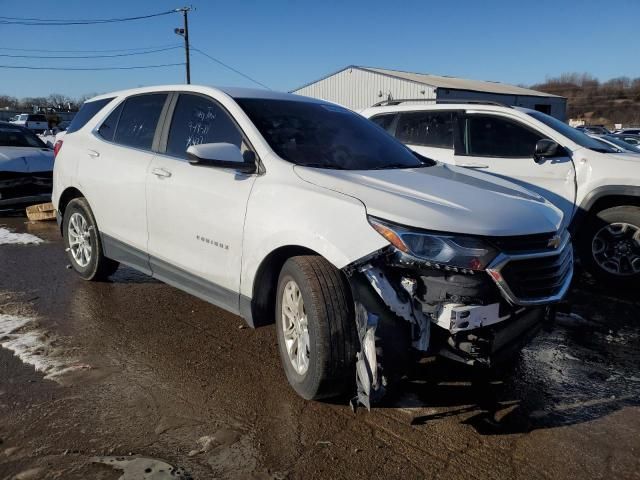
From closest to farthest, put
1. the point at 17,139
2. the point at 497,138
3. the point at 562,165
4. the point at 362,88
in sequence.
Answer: the point at 562,165, the point at 497,138, the point at 17,139, the point at 362,88

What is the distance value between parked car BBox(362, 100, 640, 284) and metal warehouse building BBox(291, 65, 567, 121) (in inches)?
1029

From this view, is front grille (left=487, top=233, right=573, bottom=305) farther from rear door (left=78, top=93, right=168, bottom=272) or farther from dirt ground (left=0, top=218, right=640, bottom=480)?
rear door (left=78, top=93, right=168, bottom=272)

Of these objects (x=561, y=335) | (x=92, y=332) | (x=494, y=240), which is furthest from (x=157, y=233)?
(x=561, y=335)

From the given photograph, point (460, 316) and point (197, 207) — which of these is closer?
point (460, 316)

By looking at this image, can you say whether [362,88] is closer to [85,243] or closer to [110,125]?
[110,125]

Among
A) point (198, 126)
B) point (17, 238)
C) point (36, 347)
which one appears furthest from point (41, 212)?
point (198, 126)

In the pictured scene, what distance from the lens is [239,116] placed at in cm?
377

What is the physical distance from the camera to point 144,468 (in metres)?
2.52

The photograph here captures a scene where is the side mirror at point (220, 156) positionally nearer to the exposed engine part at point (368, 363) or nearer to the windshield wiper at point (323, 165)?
the windshield wiper at point (323, 165)

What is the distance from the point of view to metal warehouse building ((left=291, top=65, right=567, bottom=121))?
3303cm

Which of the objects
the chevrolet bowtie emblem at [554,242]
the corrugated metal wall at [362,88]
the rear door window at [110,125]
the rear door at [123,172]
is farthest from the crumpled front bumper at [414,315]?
the corrugated metal wall at [362,88]

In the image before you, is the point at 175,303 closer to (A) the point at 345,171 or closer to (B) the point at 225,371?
(B) the point at 225,371

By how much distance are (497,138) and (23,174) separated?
7.61 meters

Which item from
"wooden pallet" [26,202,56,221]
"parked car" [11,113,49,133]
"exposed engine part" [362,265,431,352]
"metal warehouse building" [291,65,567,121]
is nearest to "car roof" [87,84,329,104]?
"exposed engine part" [362,265,431,352]
